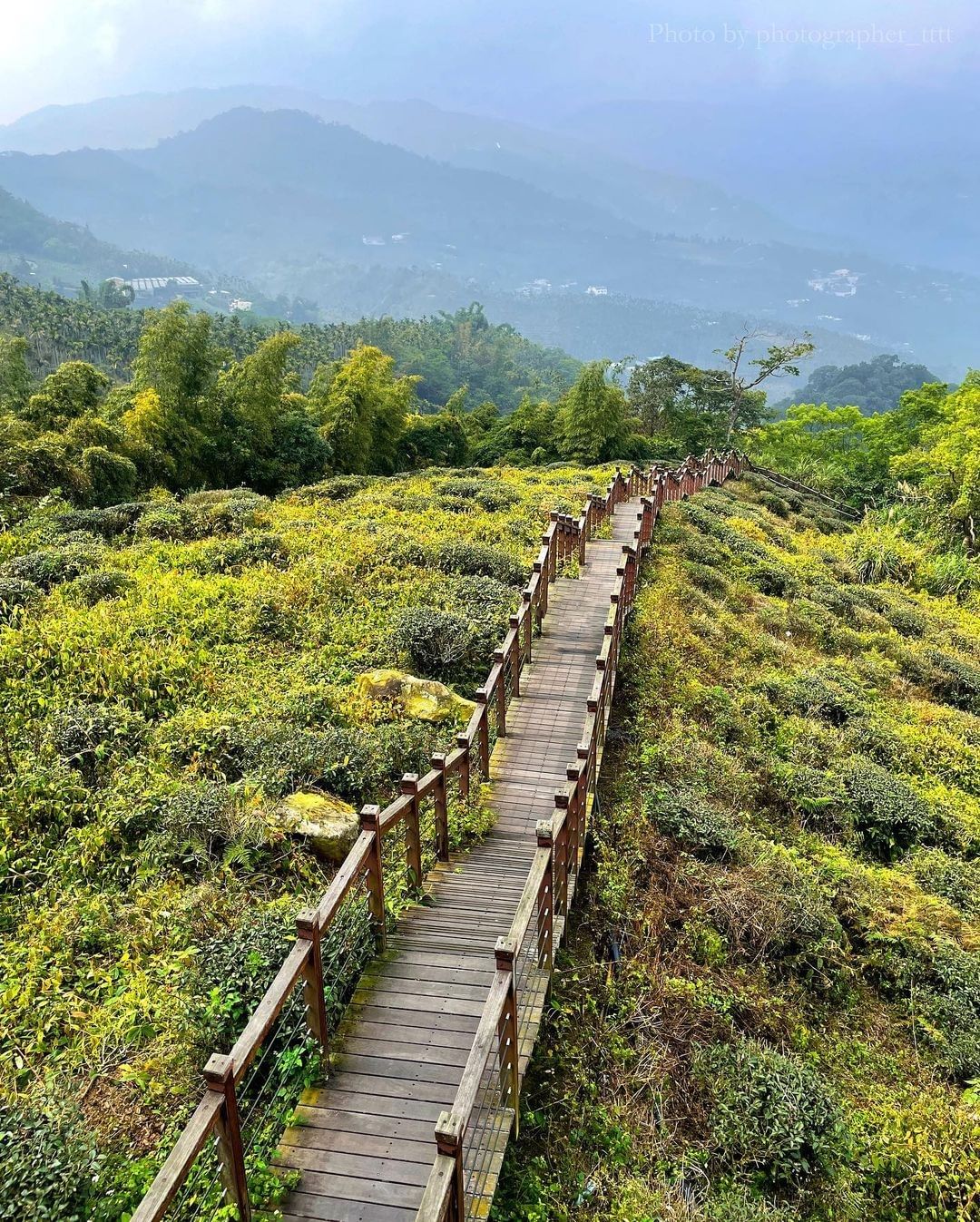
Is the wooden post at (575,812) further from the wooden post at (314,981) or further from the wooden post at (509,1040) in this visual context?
the wooden post at (314,981)

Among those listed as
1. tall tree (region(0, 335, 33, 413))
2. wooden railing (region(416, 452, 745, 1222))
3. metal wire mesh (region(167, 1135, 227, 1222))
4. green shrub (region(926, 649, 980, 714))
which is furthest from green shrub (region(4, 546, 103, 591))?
tall tree (region(0, 335, 33, 413))

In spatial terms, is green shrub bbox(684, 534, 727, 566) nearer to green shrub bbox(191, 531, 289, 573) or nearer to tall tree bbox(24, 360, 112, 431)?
green shrub bbox(191, 531, 289, 573)

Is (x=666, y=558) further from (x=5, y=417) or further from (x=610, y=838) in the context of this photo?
(x=5, y=417)

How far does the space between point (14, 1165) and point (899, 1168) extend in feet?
18.4

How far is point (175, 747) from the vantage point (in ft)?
27.7

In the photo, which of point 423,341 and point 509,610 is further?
point 423,341

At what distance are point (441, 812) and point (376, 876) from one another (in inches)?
48.6

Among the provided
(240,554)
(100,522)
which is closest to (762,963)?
(240,554)

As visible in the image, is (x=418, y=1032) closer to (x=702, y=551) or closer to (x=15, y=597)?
(x=15, y=597)

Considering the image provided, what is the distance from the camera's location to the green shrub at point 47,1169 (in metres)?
4.06

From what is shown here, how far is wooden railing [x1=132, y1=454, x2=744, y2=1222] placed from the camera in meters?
3.66

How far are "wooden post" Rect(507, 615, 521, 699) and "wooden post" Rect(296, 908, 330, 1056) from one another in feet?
16.9

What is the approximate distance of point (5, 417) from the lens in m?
21.3

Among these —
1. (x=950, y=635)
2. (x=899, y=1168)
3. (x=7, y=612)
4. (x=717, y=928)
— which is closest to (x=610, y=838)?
(x=717, y=928)
